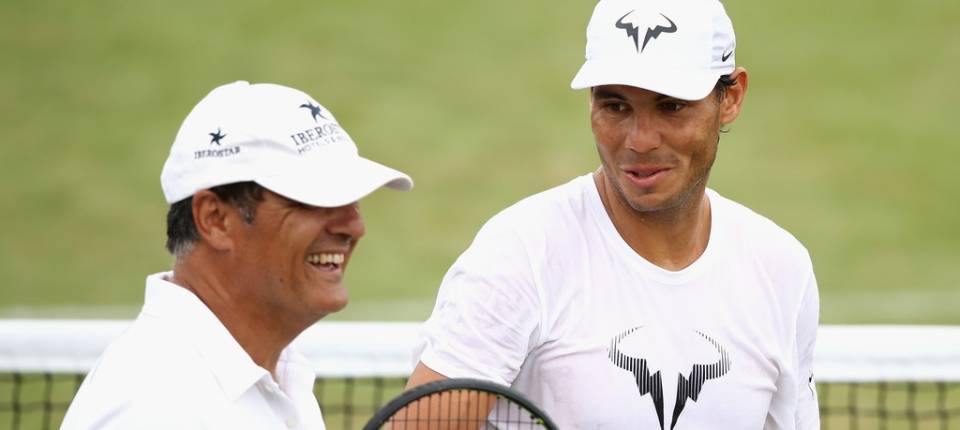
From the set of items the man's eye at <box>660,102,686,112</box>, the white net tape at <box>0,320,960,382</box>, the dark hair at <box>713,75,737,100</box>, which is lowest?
the white net tape at <box>0,320,960,382</box>

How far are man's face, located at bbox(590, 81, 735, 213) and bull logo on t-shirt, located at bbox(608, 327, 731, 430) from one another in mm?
394

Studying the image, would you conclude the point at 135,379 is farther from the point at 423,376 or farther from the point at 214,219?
the point at 423,376

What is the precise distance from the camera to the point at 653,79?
430cm

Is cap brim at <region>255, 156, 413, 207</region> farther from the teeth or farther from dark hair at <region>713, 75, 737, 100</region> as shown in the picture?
dark hair at <region>713, 75, 737, 100</region>

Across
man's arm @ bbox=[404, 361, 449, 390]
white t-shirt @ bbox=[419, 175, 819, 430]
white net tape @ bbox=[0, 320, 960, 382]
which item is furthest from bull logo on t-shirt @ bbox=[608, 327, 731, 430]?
white net tape @ bbox=[0, 320, 960, 382]

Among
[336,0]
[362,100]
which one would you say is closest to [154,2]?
[336,0]

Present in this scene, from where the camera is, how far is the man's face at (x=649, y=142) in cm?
439

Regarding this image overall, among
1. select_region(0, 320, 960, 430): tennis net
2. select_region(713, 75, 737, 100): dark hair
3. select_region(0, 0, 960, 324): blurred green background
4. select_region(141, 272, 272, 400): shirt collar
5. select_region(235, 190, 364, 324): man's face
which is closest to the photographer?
select_region(141, 272, 272, 400): shirt collar

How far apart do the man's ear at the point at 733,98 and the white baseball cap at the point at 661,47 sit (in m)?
0.13

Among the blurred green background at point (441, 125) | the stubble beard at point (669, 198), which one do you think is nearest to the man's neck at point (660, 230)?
the stubble beard at point (669, 198)

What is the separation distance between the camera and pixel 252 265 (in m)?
3.71

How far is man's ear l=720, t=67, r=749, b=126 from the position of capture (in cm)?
462

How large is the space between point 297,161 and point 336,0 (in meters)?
20.3

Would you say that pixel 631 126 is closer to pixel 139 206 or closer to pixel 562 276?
pixel 562 276
